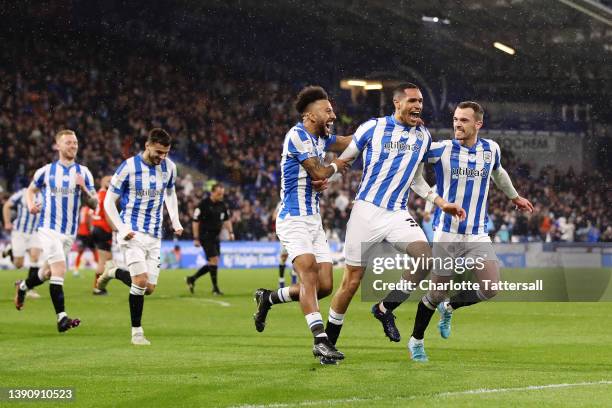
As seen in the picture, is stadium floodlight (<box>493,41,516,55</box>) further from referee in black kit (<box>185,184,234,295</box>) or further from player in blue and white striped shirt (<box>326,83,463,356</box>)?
player in blue and white striped shirt (<box>326,83,463,356</box>)

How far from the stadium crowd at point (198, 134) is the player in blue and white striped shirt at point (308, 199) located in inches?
865

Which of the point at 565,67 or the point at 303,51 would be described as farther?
the point at 303,51

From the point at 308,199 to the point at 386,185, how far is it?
0.70 meters

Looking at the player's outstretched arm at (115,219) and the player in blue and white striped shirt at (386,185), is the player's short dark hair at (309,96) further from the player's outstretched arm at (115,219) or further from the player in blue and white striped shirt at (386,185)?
the player's outstretched arm at (115,219)

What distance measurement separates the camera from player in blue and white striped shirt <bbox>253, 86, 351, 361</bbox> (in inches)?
351

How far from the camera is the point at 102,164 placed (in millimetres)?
35094

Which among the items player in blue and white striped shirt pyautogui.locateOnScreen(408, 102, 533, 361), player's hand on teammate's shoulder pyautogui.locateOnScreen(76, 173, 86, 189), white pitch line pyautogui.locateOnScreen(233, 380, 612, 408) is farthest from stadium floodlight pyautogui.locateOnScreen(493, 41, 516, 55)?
white pitch line pyautogui.locateOnScreen(233, 380, 612, 408)

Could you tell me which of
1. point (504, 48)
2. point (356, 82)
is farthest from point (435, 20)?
point (356, 82)

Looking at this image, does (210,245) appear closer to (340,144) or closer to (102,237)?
(102,237)

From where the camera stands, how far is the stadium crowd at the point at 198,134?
34094mm

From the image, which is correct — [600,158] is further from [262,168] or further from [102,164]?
[102,164]

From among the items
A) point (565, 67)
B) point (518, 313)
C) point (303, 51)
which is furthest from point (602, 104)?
point (518, 313)

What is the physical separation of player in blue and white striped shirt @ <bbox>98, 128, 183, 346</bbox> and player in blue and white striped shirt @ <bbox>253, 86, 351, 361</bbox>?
254 centimetres

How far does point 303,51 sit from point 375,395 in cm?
3341
